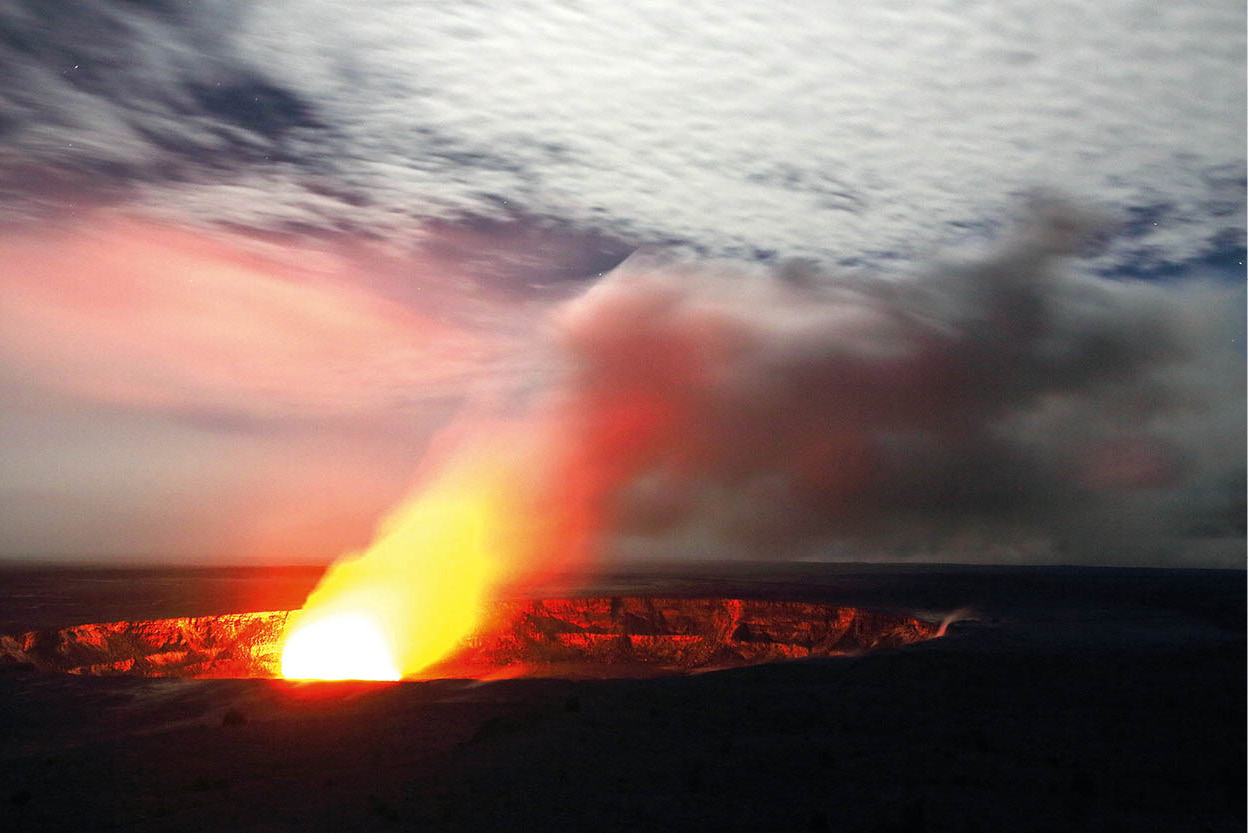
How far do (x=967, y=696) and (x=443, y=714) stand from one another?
12408 millimetres

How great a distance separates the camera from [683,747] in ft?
59.0

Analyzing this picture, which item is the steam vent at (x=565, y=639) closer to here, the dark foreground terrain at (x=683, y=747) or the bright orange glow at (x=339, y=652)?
the bright orange glow at (x=339, y=652)

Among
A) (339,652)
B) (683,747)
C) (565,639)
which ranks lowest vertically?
(339,652)

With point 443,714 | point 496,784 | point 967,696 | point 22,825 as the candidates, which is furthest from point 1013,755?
point 22,825

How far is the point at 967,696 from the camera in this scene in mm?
21031

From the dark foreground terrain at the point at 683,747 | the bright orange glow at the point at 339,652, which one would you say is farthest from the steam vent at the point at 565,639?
the dark foreground terrain at the point at 683,747

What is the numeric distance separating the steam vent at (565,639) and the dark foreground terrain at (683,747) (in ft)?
51.0

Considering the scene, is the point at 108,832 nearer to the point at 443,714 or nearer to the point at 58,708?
the point at 443,714

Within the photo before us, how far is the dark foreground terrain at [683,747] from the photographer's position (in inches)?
574

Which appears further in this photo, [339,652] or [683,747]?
[339,652]

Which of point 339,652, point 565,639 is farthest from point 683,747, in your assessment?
point 565,639

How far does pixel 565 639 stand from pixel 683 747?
32.0 m

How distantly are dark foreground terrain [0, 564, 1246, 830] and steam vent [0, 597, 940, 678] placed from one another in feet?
51.0

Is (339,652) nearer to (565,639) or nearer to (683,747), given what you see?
(565,639)
